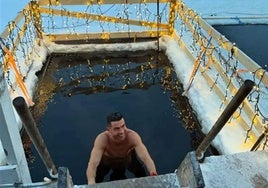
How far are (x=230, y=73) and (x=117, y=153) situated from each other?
200 centimetres

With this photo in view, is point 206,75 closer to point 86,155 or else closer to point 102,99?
point 102,99

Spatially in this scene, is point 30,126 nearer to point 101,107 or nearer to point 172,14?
point 101,107

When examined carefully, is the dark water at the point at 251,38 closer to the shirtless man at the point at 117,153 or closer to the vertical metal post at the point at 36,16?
the shirtless man at the point at 117,153

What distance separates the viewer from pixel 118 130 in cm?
360

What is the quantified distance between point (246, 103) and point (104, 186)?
7.55 feet

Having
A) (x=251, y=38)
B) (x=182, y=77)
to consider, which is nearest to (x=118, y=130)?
(x=182, y=77)

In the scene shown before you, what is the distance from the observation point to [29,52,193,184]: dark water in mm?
4453

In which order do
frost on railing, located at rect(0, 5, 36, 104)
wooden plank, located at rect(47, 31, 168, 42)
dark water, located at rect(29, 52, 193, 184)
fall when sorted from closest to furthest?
dark water, located at rect(29, 52, 193, 184), frost on railing, located at rect(0, 5, 36, 104), wooden plank, located at rect(47, 31, 168, 42)

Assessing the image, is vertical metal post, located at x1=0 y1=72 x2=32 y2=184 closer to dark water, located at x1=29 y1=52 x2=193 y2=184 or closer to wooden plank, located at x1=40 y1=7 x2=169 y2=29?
dark water, located at x1=29 y1=52 x2=193 y2=184

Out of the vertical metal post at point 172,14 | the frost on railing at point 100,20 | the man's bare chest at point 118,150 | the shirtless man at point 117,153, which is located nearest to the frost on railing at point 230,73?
the vertical metal post at point 172,14

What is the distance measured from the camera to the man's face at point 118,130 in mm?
3545

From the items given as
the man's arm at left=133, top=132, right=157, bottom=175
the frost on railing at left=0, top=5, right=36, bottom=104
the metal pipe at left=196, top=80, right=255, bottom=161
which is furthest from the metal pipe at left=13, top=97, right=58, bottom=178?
the frost on railing at left=0, top=5, right=36, bottom=104

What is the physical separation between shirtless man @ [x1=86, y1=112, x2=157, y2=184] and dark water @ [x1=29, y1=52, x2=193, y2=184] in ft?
0.95

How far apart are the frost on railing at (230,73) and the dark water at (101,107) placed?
68cm
